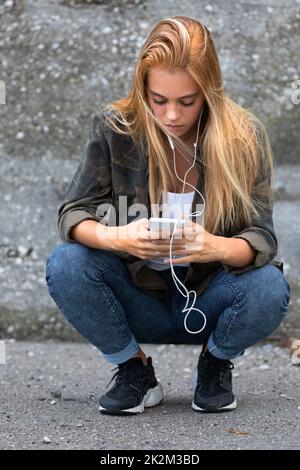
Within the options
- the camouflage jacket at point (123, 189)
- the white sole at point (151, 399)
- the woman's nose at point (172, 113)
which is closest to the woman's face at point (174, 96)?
the woman's nose at point (172, 113)

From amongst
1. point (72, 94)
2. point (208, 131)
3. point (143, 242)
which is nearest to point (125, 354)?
point (143, 242)

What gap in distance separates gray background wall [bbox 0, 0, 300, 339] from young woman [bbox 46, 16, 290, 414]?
1.10m

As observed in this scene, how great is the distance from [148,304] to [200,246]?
289 millimetres

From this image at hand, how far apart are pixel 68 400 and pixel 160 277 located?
0.52 m

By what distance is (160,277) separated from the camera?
2.74m

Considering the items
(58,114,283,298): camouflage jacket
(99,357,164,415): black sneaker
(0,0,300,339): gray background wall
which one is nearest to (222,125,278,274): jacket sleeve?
(58,114,283,298): camouflage jacket

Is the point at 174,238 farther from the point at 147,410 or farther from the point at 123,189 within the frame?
the point at 147,410

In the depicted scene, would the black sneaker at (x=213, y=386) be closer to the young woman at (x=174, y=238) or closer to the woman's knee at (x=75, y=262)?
the young woman at (x=174, y=238)

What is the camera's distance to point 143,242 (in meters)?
2.54

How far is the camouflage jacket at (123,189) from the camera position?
2.69 m

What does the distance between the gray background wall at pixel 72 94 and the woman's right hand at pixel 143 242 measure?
132 centimetres

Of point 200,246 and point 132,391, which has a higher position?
point 200,246

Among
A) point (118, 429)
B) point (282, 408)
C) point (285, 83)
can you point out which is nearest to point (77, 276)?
point (118, 429)
